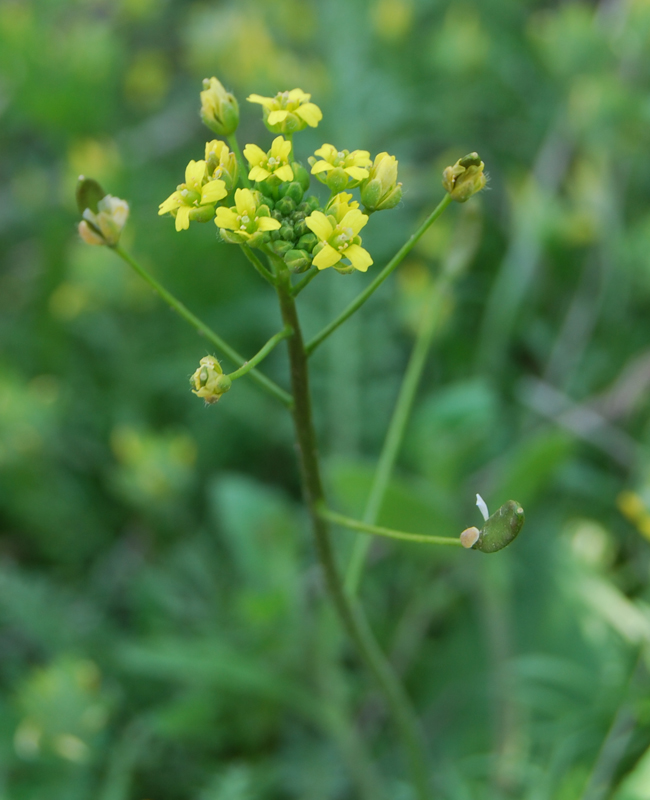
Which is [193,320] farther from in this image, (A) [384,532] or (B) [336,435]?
(B) [336,435]

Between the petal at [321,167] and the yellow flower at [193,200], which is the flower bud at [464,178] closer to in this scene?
the petal at [321,167]

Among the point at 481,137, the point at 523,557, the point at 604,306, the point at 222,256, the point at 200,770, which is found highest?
the point at 481,137

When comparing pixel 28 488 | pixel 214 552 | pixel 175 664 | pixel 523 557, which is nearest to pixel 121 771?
pixel 175 664

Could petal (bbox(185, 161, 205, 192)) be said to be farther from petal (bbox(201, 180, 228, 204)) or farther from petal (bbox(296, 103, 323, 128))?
petal (bbox(296, 103, 323, 128))

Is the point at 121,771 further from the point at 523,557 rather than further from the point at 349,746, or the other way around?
the point at 523,557

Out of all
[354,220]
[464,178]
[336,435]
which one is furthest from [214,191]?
[336,435]

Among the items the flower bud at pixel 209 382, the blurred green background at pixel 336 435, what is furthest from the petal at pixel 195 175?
the blurred green background at pixel 336 435

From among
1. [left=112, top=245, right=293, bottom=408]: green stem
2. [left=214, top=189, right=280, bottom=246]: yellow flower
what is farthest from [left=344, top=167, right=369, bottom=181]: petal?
[left=112, top=245, right=293, bottom=408]: green stem
